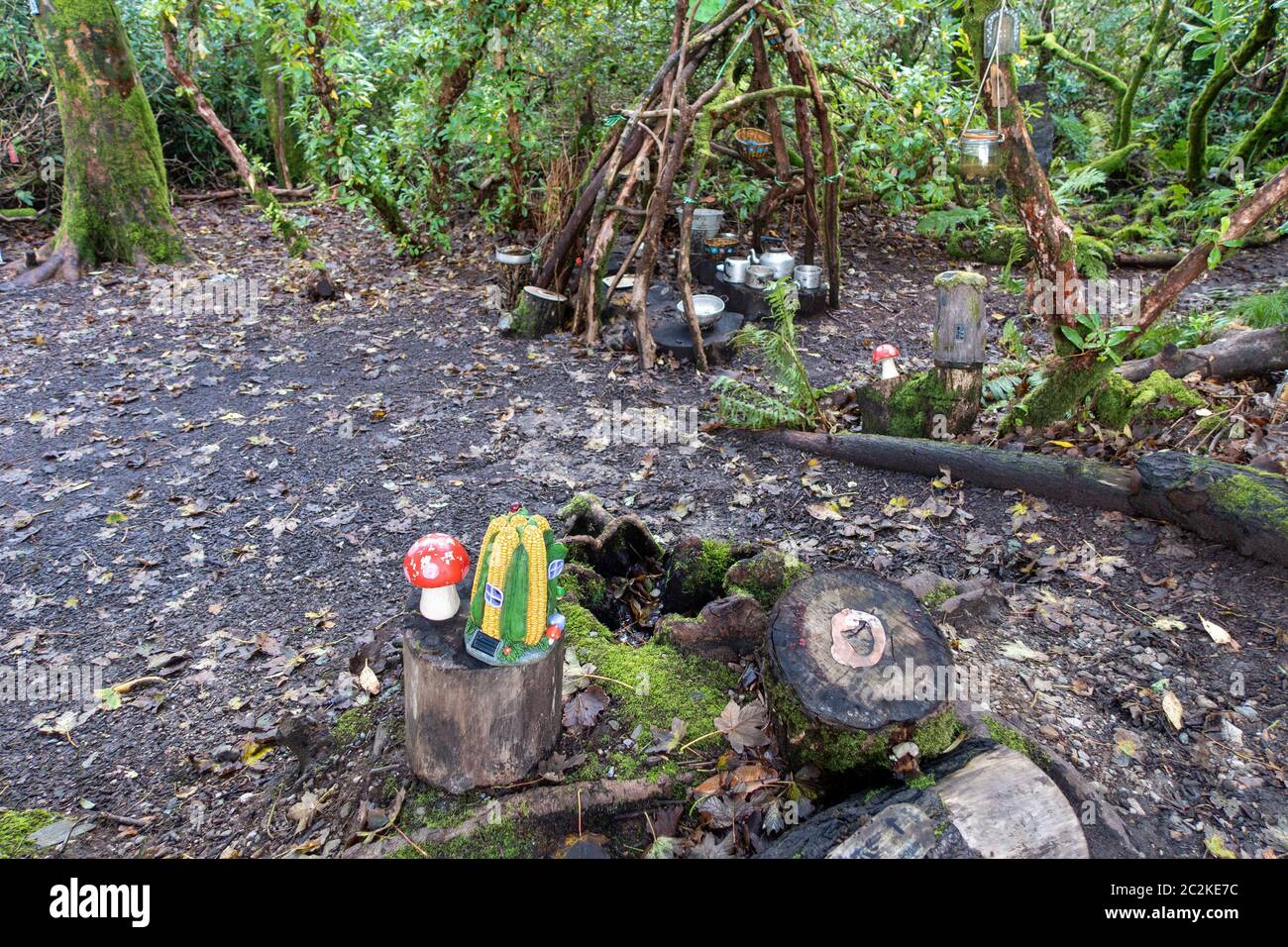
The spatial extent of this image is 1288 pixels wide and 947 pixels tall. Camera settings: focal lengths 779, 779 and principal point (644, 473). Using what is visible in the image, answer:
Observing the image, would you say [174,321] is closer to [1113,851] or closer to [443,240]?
[443,240]

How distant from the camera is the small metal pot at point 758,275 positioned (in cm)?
738

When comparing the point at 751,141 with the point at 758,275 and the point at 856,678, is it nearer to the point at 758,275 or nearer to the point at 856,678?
the point at 758,275

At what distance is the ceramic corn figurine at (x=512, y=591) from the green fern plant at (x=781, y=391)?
295 centimetres

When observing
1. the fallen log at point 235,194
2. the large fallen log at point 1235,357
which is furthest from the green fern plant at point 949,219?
the fallen log at point 235,194

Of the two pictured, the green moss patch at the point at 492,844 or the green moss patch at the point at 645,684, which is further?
the green moss patch at the point at 645,684

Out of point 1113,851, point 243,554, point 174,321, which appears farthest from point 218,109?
point 1113,851

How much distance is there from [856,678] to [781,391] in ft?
10.8

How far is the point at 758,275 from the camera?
740 cm

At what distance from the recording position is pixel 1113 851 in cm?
224

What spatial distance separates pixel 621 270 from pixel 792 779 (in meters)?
5.23

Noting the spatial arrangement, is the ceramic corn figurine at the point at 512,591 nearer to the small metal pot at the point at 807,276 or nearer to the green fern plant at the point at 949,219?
the small metal pot at the point at 807,276

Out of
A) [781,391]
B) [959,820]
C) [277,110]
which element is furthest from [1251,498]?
[277,110]

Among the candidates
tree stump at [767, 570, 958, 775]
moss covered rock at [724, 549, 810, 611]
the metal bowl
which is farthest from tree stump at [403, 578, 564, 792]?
the metal bowl

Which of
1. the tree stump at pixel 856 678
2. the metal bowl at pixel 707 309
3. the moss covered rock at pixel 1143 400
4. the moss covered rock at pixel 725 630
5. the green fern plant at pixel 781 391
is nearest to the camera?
the tree stump at pixel 856 678
